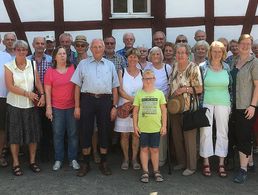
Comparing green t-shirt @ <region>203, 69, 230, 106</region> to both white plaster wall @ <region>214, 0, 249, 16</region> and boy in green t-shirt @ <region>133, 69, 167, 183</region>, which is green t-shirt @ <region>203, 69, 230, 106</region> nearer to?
boy in green t-shirt @ <region>133, 69, 167, 183</region>

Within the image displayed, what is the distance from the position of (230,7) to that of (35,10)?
355 centimetres

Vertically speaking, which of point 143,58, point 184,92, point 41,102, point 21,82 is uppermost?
point 143,58

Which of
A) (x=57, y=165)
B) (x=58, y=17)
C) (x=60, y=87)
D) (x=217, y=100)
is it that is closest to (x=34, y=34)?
(x=58, y=17)

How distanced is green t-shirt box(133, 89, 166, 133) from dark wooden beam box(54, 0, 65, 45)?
9.64 ft

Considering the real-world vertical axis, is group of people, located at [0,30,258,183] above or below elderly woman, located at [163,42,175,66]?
below

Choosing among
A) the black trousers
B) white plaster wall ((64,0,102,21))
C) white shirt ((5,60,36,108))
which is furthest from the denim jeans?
white plaster wall ((64,0,102,21))

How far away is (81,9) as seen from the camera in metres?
7.74

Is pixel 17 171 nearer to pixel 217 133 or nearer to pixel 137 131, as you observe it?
pixel 137 131

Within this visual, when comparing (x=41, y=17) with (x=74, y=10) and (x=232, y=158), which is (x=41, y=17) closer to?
(x=74, y=10)

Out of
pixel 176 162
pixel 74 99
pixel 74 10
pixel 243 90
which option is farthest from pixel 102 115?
pixel 74 10

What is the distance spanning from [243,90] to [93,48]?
197cm

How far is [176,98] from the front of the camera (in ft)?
18.2

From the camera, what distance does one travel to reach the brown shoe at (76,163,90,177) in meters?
5.69

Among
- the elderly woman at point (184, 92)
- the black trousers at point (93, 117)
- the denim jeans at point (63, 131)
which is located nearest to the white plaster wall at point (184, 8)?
the elderly woman at point (184, 92)
